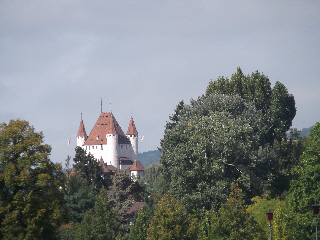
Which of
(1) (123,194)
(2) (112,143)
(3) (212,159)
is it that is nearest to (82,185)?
(1) (123,194)

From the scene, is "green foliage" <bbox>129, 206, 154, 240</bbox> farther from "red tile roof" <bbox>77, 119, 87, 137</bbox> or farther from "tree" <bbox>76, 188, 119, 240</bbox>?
"red tile roof" <bbox>77, 119, 87, 137</bbox>

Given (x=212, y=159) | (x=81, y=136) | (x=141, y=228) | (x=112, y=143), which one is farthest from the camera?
(x=81, y=136)

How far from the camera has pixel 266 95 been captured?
190ft

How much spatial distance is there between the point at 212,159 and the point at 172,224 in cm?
868

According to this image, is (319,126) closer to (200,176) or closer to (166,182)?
(200,176)

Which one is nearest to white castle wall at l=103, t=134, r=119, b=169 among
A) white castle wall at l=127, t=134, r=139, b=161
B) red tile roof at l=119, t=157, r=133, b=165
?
red tile roof at l=119, t=157, r=133, b=165

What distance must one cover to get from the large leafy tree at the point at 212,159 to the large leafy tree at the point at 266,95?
8.50m

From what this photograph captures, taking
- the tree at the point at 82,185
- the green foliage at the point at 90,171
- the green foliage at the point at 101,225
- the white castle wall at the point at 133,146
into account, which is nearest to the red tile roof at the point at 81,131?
the white castle wall at the point at 133,146

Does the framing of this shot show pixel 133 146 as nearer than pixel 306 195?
No

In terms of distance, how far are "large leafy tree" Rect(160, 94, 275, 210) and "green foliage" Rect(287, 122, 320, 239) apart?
4275 millimetres

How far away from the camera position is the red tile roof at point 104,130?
141800 mm

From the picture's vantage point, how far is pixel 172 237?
116 ft

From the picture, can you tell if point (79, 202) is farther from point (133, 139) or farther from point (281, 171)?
point (133, 139)

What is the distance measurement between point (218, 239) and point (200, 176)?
9.81 m
